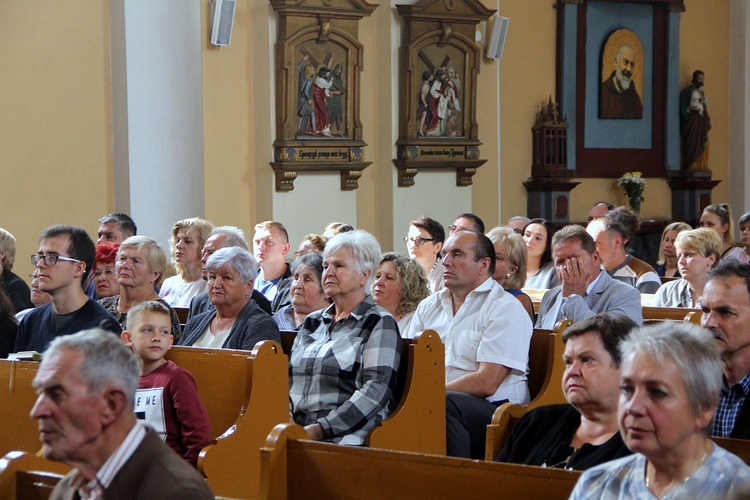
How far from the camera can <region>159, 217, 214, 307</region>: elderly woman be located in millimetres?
6723

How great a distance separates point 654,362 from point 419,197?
819cm

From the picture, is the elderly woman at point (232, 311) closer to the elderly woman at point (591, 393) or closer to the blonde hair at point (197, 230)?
the blonde hair at point (197, 230)

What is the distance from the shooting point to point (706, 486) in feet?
7.73

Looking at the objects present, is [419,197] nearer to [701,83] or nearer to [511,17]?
[511,17]

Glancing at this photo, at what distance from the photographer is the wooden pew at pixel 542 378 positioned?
11.8 feet

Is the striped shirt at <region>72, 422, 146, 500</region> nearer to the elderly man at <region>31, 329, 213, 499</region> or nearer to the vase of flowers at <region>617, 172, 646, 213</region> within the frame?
the elderly man at <region>31, 329, 213, 499</region>

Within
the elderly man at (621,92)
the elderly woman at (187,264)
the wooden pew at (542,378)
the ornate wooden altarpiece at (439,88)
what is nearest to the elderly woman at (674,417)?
the wooden pew at (542,378)

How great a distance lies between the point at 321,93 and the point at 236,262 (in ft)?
16.5

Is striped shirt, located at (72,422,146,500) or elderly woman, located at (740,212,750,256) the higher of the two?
elderly woman, located at (740,212,750,256)

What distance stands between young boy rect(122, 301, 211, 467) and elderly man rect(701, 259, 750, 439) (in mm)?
1814

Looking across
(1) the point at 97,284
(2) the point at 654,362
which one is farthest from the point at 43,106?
(2) the point at 654,362

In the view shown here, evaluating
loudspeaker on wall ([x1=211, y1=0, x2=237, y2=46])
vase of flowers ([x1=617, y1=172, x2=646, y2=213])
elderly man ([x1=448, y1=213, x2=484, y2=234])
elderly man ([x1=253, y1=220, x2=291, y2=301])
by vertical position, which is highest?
loudspeaker on wall ([x1=211, y1=0, x2=237, y2=46])

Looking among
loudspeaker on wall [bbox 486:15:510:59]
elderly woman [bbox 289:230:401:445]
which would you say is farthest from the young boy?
loudspeaker on wall [bbox 486:15:510:59]

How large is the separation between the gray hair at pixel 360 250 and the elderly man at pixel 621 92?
8114mm
